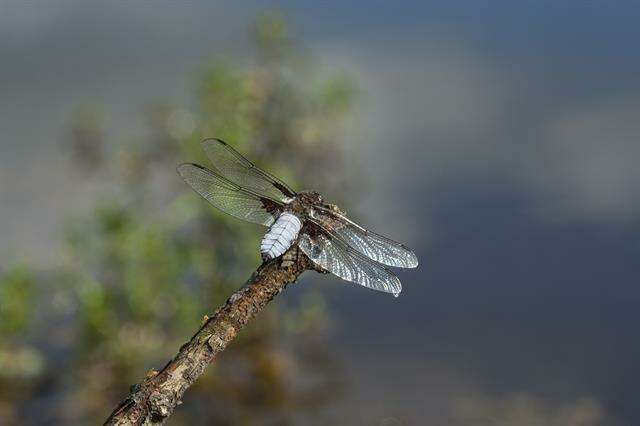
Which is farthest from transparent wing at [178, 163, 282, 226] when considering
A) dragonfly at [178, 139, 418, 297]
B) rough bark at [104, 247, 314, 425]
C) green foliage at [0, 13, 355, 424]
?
green foliage at [0, 13, 355, 424]

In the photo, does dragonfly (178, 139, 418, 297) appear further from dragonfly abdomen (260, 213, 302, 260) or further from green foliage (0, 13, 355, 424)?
green foliage (0, 13, 355, 424)

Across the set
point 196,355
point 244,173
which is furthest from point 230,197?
point 196,355

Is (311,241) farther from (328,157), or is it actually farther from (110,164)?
(110,164)

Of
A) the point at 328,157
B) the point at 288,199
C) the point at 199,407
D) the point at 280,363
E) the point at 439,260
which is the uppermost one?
the point at 439,260

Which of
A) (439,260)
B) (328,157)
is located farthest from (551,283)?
(328,157)

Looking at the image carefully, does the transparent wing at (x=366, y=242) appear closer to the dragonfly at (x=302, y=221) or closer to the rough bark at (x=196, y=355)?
the dragonfly at (x=302, y=221)

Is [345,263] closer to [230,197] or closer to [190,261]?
[230,197]
